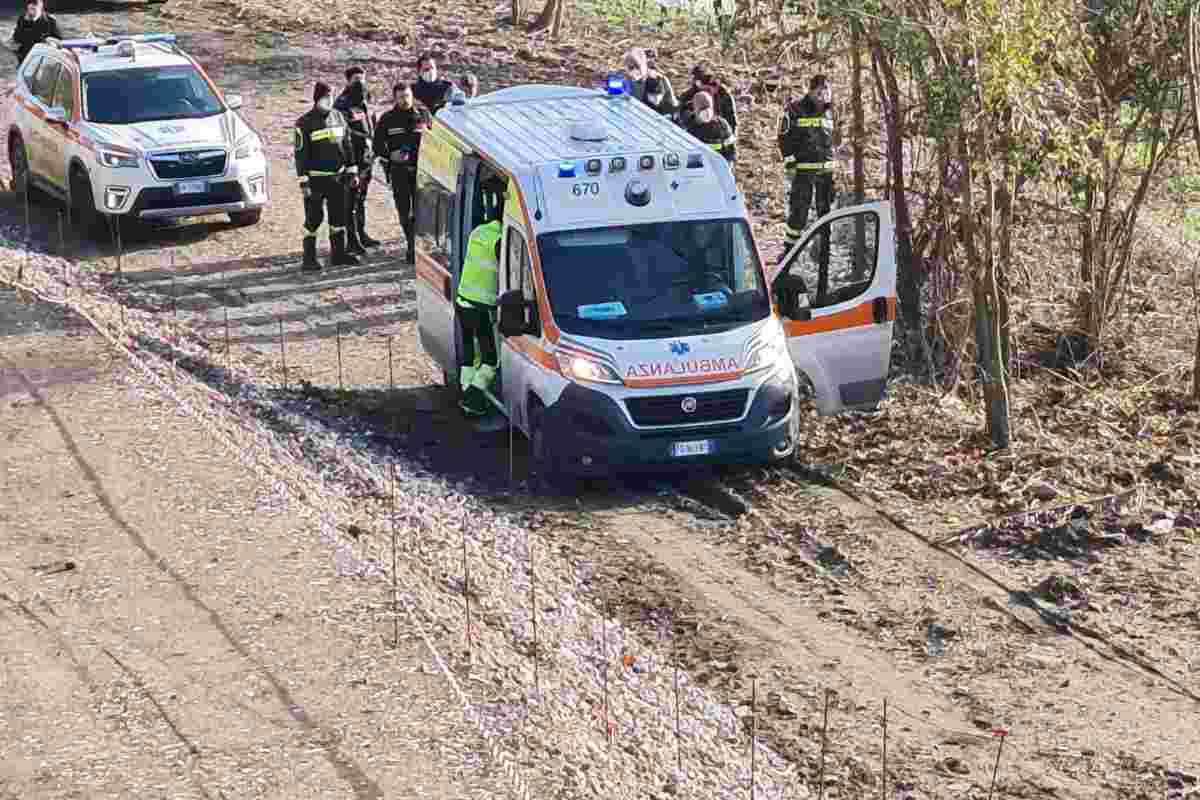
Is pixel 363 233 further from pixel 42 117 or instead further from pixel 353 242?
pixel 42 117

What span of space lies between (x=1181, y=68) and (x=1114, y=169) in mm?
1096

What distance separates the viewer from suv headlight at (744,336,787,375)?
14086mm

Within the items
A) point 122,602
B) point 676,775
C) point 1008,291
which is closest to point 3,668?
point 122,602

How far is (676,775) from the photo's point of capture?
10000 millimetres

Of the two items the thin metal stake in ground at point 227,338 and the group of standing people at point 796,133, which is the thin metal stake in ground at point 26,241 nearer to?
the thin metal stake in ground at point 227,338

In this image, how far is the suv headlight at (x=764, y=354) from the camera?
14.1 m

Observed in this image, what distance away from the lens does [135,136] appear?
68.7ft

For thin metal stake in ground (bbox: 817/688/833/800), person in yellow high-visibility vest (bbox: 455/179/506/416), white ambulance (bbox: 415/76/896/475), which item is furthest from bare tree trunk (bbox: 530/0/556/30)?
thin metal stake in ground (bbox: 817/688/833/800)

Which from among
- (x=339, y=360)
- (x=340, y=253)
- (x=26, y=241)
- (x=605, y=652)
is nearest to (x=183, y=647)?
(x=605, y=652)

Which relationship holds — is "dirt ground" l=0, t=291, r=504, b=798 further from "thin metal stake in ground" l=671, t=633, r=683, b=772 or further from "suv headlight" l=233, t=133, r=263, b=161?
"suv headlight" l=233, t=133, r=263, b=161

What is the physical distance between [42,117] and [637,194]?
9955 mm

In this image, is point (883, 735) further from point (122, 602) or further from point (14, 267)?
point (14, 267)

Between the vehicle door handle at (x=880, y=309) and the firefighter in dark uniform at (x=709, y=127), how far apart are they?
5.19m

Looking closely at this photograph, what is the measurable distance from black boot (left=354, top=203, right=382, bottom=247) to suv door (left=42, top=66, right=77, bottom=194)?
324 centimetres
